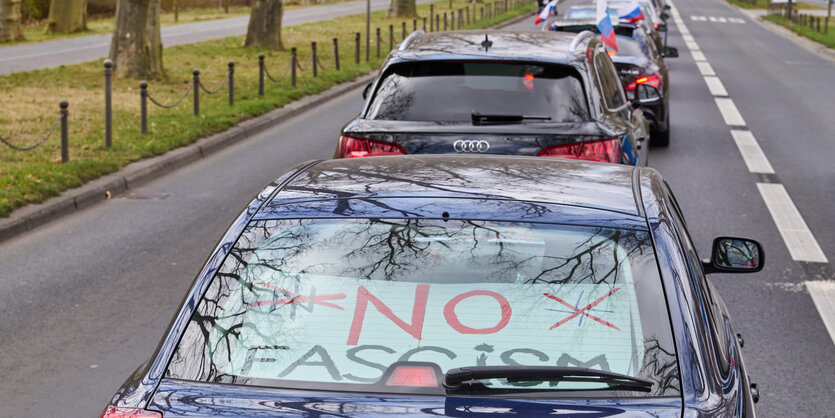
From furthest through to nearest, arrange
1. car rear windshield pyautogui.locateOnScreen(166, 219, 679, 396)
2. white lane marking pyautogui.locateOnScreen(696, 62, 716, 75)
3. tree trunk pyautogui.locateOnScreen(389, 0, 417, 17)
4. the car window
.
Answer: tree trunk pyautogui.locateOnScreen(389, 0, 417, 17)
white lane marking pyautogui.locateOnScreen(696, 62, 716, 75)
the car window
car rear windshield pyautogui.locateOnScreen(166, 219, 679, 396)

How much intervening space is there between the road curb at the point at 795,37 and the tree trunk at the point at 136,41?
1979 cm

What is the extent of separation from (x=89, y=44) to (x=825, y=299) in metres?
30.1

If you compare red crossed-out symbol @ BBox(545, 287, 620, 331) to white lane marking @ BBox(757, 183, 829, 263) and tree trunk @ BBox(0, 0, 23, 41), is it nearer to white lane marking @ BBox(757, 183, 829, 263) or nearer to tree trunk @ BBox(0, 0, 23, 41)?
white lane marking @ BBox(757, 183, 829, 263)

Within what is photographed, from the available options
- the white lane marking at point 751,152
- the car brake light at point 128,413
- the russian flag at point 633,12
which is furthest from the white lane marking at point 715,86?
the car brake light at point 128,413

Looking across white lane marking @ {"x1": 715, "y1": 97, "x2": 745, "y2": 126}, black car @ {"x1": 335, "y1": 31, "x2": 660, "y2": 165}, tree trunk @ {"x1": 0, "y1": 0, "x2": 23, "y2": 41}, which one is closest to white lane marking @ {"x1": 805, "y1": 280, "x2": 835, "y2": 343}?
black car @ {"x1": 335, "y1": 31, "x2": 660, "y2": 165}

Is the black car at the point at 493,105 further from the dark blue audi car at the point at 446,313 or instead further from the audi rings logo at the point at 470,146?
the dark blue audi car at the point at 446,313

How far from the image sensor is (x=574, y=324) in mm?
2975

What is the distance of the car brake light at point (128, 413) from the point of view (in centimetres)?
268

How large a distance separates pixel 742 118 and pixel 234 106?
8023mm

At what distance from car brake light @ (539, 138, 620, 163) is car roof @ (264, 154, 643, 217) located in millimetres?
3023

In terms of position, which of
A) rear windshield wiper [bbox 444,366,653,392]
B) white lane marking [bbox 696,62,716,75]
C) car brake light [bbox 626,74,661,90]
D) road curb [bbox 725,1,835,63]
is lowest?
road curb [bbox 725,1,835,63]

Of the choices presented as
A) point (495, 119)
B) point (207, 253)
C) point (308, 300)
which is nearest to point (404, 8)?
point (207, 253)

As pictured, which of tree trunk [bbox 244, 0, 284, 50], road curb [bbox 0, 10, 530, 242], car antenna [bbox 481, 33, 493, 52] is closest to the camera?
car antenna [bbox 481, 33, 493, 52]

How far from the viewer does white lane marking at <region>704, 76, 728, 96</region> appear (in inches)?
896
